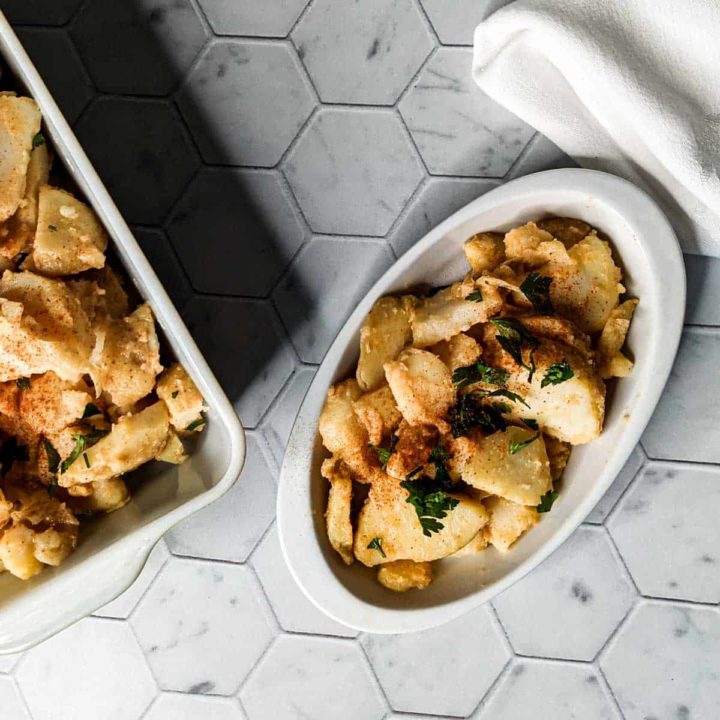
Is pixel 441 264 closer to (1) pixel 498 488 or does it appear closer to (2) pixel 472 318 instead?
(2) pixel 472 318

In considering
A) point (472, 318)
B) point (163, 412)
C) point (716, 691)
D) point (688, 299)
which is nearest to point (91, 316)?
point (163, 412)

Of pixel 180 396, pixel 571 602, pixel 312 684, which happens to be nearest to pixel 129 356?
pixel 180 396

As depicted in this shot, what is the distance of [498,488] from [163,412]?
441 millimetres

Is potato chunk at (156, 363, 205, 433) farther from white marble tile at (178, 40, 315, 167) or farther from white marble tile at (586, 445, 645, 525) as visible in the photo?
white marble tile at (586, 445, 645, 525)

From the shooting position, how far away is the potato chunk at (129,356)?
98cm

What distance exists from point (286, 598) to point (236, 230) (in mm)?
590

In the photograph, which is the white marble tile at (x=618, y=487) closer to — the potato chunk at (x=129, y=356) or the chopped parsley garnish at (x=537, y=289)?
the chopped parsley garnish at (x=537, y=289)

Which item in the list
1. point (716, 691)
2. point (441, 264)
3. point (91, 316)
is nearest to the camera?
point (91, 316)

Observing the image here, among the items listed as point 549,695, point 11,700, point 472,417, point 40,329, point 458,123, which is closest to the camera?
point 40,329

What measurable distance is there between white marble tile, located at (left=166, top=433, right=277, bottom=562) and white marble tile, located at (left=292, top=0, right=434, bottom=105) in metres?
0.54

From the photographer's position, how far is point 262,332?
1.19 m

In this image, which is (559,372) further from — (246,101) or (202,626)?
(202,626)

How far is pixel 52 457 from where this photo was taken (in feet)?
3.34

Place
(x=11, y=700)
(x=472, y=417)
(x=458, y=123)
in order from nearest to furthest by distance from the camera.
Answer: (x=472, y=417) → (x=458, y=123) → (x=11, y=700)
